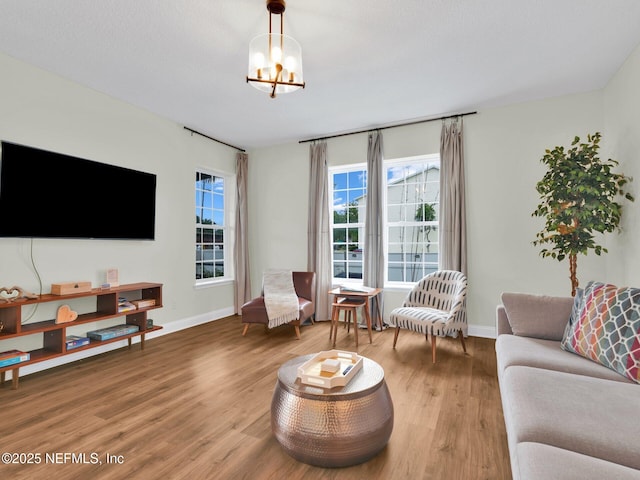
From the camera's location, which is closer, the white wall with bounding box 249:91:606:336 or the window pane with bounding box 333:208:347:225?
the white wall with bounding box 249:91:606:336

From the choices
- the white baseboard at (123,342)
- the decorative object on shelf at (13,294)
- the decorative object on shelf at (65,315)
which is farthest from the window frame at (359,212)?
the decorative object on shelf at (13,294)

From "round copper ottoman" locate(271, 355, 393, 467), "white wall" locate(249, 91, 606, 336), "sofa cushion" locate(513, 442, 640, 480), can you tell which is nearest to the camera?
"sofa cushion" locate(513, 442, 640, 480)

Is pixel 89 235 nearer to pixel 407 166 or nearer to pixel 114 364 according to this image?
pixel 114 364

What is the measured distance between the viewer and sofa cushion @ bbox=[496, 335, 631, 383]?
171 centimetres

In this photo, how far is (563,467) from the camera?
3.21 ft

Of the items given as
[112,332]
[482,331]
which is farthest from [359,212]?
[112,332]

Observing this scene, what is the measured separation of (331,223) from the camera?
195 inches

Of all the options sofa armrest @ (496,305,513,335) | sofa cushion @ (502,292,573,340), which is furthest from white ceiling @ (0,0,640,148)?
sofa armrest @ (496,305,513,335)

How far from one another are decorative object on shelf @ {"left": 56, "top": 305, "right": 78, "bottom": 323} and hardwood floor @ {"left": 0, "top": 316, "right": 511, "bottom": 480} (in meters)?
0.48

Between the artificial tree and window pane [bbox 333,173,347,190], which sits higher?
window pane [bbox 333,173,347,190]

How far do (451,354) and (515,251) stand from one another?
4.82ft

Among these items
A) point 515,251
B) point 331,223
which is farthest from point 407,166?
point 515,251

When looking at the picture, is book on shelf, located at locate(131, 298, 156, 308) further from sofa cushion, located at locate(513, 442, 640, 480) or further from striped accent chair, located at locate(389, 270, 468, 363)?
sofa cushion, located at locate(513, 442, 640, 480)

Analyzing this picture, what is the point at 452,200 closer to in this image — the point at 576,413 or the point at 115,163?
the point at 576,413
